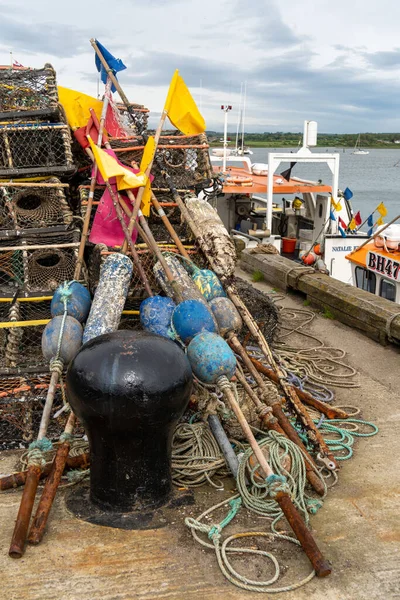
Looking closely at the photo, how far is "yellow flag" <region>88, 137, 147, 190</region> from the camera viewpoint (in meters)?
Result: 5.35

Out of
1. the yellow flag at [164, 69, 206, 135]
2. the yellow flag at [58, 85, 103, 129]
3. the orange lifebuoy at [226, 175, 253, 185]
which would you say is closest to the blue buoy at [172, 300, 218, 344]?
the yellow flag at [164, 69, 206, 135]

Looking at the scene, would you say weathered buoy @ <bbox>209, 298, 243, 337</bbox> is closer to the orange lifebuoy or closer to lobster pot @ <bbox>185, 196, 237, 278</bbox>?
lobster pot @ <bbox>185, 196, 237, 278</bbox>

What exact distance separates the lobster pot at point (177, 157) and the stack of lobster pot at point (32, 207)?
0.66 m

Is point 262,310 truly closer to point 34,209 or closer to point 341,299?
point 341,299

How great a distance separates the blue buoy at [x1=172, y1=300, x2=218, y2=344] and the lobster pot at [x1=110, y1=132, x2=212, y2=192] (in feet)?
7.30

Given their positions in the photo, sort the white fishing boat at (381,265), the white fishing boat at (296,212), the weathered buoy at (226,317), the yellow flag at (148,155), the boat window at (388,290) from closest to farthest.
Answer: the weathered buoy at (226,317) → the yellow flag at (148,155) → the white fishing boat at (381,265) → the boat window at (388,290) → the white fishing boat at (296,212)

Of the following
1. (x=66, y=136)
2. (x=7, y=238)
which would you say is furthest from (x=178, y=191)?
(x=7, y=238)

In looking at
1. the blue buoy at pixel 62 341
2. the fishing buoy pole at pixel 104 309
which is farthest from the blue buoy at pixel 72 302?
the blue buoy at pixel 62 341

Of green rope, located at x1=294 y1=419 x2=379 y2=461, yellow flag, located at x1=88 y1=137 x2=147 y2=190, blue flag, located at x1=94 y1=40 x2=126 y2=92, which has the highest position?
blue flag, located at x1=94 y1=40 x2=126 y2=92

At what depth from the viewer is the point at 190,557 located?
3176 mm

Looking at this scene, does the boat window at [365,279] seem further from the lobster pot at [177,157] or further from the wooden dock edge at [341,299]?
the lobster pot at [177,157]

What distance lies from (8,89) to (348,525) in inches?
203

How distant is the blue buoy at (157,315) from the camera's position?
4473mm

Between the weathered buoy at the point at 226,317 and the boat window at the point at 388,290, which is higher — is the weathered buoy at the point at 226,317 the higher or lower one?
the higher one
